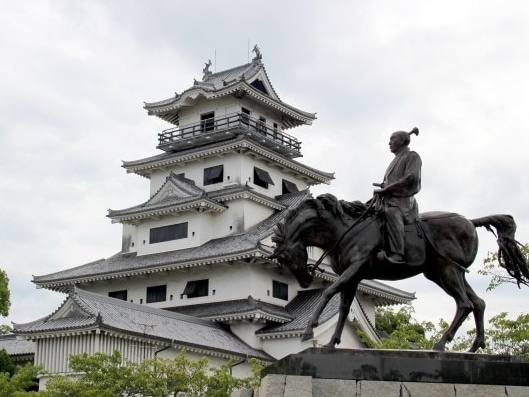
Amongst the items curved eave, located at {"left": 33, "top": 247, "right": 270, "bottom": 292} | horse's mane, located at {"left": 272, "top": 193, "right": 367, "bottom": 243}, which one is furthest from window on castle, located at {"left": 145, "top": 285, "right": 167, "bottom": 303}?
horse's mane, located at {"left": 272, "top": 193, "right": 367, "bottom": 243}

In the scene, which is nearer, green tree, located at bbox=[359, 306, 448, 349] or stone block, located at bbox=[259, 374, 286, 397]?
stone block, located at bbox=[259, 374, 286, 397]

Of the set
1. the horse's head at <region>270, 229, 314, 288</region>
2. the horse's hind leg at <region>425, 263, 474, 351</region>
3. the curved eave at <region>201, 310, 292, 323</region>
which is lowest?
the horse's hind leg at <region>425, 263, 474, 351</region>

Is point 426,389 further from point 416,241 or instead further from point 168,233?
point 168,233

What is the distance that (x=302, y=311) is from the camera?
39.1 metres

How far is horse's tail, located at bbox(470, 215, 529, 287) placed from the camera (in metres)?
11.4

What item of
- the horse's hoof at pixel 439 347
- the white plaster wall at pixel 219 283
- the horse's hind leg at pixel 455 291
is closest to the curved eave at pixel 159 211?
the white plaster wall at pixel 219 283

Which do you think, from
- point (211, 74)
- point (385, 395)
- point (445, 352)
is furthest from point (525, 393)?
point (211, 74)

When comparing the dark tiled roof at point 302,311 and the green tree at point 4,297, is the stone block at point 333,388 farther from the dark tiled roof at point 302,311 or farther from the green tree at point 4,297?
the dark tiled roof at point 302,311

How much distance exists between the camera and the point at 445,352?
Answer: 33.6 ft

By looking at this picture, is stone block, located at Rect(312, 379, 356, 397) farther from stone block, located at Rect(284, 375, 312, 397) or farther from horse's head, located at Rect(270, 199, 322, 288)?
horse's head, located at Rect(270, 199, 322, 288)

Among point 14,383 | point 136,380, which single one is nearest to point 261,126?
point 14,383

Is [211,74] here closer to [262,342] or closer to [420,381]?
[262,342]

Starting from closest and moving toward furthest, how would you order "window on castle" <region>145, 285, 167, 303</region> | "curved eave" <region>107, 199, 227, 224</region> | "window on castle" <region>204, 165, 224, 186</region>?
1. "window on castle" <region>145, 285, 167, 303</region>
2. "curved eave" <region>107, 199, 227, 224</region>
3. "window on castle" <region>204, 165, 224, 186</region>

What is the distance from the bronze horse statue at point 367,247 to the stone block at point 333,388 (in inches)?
43.1
